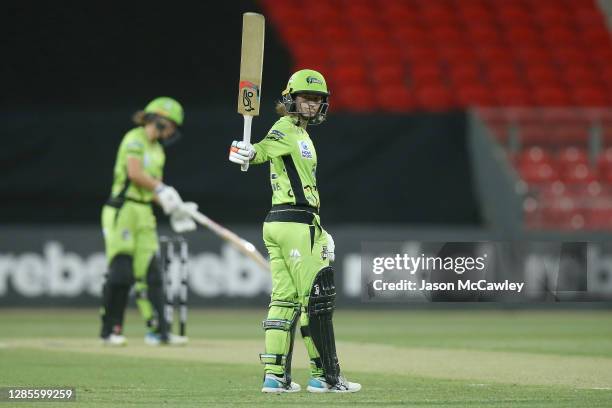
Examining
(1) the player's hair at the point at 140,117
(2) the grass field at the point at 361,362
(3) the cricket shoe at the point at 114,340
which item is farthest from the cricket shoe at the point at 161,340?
(1) the player's hair at the point at 140,117

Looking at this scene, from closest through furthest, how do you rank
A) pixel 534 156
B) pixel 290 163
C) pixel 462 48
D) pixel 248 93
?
pixel 290 163 → pixel 248 93 → pixel 534 156 → pixel 462 48

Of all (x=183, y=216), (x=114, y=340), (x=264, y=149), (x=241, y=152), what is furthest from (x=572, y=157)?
(x=241, y=152)

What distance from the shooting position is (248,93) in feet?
25.4

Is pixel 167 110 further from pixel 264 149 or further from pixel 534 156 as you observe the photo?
pixel 534 156

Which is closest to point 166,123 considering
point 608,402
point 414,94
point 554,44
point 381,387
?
point 381,387

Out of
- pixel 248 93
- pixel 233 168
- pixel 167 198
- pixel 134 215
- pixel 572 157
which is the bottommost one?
pixel 134 215

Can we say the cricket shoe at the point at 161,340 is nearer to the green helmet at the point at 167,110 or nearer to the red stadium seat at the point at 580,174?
the green helmet at the point at 167,110

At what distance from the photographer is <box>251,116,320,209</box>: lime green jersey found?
757 centimetres

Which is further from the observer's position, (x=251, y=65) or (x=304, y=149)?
(x=251, y=65)

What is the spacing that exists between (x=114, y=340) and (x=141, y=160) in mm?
1725

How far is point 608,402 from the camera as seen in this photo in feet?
23.2

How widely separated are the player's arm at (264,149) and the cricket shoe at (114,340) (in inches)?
167

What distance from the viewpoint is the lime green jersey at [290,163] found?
7.57m

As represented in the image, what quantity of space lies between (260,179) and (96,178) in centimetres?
230
